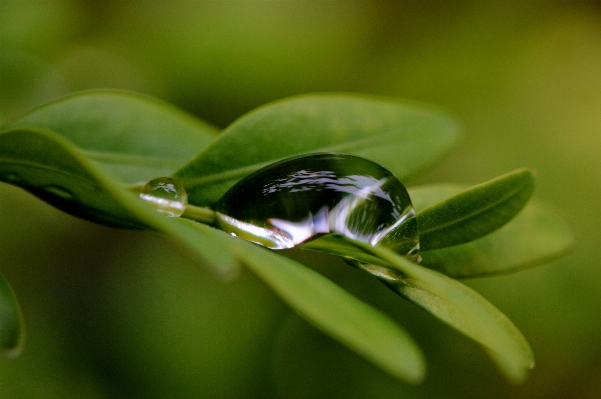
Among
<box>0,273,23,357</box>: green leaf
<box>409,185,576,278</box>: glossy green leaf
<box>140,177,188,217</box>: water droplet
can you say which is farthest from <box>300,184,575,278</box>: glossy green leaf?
<box>0,273,23,357</box>: green leaf

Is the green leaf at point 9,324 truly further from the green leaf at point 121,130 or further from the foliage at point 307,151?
the green leaf at point 121,130

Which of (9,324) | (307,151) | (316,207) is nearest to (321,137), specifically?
(307,151)

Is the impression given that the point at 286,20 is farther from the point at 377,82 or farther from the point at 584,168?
the point at 584,168


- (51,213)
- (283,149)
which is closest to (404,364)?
(283,149)

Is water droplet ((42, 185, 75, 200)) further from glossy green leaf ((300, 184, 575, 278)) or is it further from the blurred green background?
the blurred green background

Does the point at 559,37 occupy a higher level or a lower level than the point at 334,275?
higher

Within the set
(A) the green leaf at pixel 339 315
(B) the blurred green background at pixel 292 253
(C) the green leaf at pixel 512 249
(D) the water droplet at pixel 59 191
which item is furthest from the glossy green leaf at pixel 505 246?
(B) the blurred green background at pixel 292 253
